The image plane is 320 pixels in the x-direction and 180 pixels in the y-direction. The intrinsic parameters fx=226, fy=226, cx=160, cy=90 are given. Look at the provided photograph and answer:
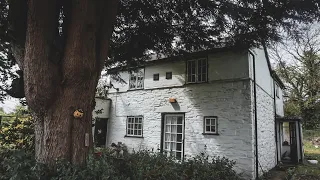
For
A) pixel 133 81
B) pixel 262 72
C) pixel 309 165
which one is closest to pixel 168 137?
pixel 133 81

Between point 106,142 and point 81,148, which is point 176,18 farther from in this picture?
point 106,142

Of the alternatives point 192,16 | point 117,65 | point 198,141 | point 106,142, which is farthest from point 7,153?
point 106,142

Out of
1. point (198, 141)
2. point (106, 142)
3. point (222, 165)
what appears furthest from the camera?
point (106, 142)

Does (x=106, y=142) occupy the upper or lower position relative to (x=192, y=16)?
lower

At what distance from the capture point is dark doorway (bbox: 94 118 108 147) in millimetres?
12078

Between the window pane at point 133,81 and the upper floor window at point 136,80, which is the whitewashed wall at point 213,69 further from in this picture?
the window pane at point 133,81

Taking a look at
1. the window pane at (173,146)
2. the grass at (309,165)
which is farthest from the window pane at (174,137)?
the grass at (309,165)

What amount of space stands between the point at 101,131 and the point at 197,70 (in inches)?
248

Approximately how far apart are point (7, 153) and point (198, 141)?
6.07 m

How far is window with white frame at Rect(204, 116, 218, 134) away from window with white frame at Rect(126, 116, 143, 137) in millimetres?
3361

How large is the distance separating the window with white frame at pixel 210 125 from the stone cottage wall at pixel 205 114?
141 mm

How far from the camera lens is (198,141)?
8648 mm

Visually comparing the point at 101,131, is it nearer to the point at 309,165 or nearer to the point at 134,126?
the point at 134,126

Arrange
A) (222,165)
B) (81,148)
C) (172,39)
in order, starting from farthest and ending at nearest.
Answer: (172,39)
(222,165)
(81,148)
